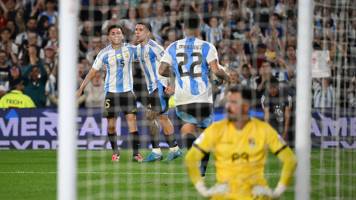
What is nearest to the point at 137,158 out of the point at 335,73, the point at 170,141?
the point at 170,141

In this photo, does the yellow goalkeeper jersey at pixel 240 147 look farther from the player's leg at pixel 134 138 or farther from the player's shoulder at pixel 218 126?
the player's leg at pixel 134 138

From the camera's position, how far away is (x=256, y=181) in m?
7.93

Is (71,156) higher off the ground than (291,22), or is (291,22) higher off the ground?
(291,22)

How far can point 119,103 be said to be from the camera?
49.0 ft

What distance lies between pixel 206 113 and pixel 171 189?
124cm

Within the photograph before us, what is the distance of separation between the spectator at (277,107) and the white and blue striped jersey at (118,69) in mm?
2312

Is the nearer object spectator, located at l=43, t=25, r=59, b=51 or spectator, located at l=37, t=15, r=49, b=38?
spectator, located at l=43, t=25, r=59, b=51

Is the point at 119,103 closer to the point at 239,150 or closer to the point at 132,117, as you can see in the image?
Answer: the point at 132,117

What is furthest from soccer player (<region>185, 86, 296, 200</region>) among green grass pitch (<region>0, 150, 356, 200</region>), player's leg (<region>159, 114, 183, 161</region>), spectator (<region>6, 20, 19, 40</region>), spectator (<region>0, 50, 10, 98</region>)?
spectator (<region>6, 20, 19, 40</region>)

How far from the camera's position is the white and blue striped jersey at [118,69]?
48.5ft

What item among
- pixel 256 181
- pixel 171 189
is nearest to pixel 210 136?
pixel 256 181

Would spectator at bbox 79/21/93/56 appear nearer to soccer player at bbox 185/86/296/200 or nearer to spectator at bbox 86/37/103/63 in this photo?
spectator at bbox 86/37/103/63

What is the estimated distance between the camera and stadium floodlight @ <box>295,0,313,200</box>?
308 inches

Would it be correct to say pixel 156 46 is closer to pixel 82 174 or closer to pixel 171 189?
pixel 82 174
